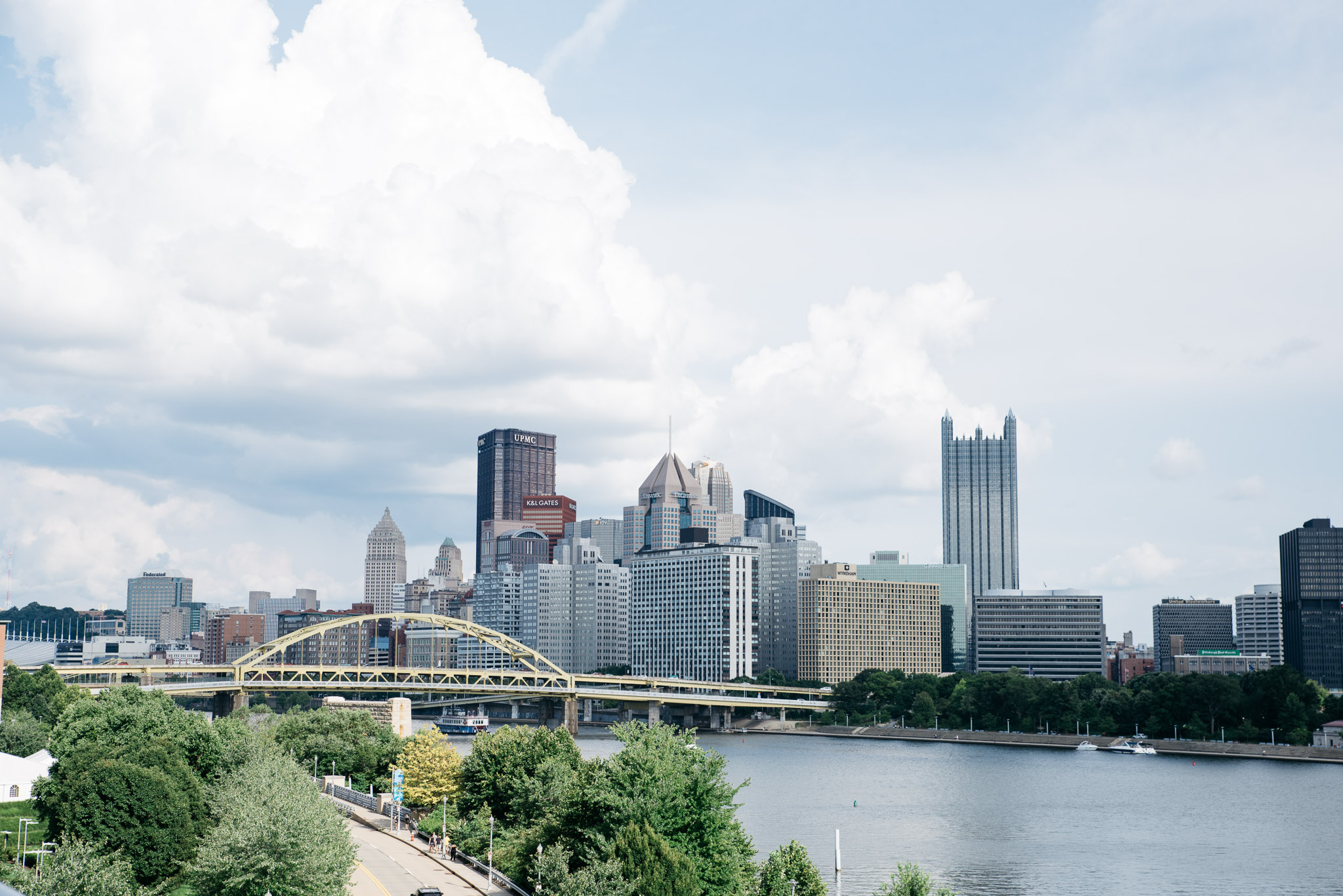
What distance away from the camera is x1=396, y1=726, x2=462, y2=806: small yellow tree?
73.3 metres

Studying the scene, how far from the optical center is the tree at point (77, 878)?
39625mm

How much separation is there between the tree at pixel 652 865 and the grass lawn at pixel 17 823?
29.4m

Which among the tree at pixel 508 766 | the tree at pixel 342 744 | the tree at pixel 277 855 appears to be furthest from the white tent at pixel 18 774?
the tree at pixel 277 855

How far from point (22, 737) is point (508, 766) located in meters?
44.5

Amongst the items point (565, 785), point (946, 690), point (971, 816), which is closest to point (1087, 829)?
point (971, 816)

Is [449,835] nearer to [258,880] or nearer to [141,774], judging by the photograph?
[141,774]

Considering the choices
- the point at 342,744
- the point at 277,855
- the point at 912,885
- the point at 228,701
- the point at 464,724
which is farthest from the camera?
the point at 464,724

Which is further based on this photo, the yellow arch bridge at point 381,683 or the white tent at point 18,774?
the yellow arch bridge at point 381,683

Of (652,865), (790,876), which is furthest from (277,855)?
(790,876)

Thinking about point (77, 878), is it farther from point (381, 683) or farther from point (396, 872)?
point (381, 683)

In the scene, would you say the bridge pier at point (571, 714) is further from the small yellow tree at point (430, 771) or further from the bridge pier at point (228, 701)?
the small yellow tree at point (430, 771)

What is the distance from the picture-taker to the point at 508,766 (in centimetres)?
6650

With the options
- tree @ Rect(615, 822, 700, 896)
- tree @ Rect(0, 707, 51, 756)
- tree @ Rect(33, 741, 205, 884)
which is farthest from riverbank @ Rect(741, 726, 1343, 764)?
tree @ Rect(33, 741, 205, 884)

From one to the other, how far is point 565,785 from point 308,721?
43.2m
